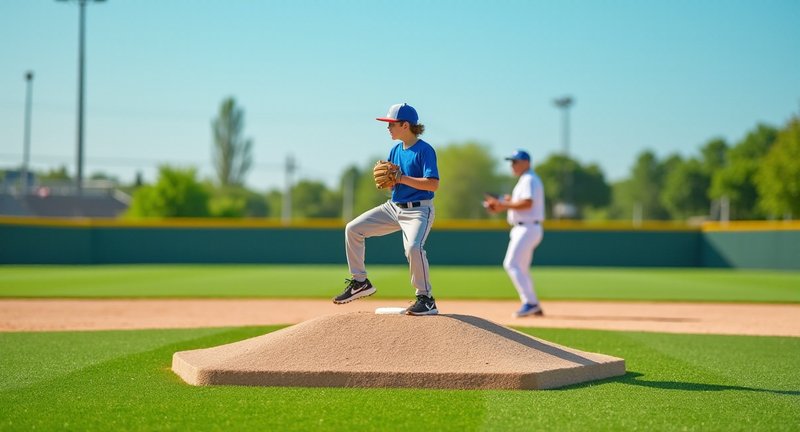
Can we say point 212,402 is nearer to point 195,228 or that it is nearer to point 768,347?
point 768,347

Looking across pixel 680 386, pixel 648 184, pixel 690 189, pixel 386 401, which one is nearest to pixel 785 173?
pixel 690 189

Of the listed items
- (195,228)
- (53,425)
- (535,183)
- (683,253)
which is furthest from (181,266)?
(53,425)

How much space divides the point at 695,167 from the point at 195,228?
212 ft

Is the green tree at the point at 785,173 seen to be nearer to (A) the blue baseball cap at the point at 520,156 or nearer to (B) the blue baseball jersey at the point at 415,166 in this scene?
(A) the blue baseball cap at the point at 520,156

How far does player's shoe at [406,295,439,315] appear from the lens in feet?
20.9

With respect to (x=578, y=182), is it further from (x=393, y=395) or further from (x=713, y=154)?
(x=393, y=395)

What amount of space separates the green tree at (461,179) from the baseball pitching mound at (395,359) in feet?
253

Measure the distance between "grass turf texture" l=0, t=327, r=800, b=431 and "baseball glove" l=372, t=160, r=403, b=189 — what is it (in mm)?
1605

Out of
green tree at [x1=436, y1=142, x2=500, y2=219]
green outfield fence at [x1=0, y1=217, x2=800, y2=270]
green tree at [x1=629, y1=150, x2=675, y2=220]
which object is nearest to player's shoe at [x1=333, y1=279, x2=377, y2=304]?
green outfield fence at [x1=0, y1=217, x2=800, y2=270]

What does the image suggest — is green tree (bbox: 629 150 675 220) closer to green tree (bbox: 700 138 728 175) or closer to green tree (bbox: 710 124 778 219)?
green tree (bbox: 700 138 728 175)

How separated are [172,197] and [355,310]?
50.9m

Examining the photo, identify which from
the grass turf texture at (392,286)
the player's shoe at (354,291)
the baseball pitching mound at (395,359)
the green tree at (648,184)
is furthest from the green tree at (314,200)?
the baseball pitching mound at (395,359)

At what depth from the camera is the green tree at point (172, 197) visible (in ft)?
192

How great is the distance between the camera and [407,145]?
260 inches
